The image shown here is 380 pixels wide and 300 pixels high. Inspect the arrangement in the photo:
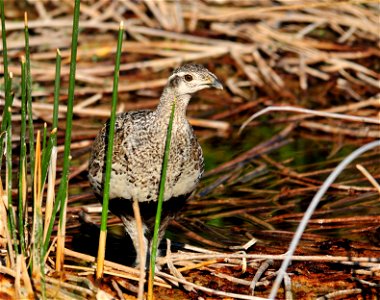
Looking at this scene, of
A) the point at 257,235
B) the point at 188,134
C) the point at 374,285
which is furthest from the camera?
the point at 257,235

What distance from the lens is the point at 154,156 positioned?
5297mm

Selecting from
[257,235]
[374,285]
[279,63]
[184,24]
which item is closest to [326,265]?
[374,285]

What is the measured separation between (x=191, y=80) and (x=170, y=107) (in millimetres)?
212

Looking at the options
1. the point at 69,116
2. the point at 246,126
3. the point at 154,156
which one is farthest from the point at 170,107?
the point at 246,126

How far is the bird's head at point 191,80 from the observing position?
538cm

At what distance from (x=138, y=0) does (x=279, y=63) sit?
1943 mm

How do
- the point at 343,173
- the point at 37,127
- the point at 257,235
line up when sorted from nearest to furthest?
the point at 257,235
the point at 343,173
the point at 37,127

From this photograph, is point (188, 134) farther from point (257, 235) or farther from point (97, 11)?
A: point (97, 11)

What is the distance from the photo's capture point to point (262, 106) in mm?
9195

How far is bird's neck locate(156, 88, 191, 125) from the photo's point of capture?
17.7ft

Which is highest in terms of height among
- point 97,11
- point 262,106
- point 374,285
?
point 97,11

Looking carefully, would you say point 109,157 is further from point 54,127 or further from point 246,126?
point 246,126

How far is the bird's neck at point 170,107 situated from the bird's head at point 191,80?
38mm

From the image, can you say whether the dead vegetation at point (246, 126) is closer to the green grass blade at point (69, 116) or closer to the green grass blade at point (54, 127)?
the green grass blade at point (69, 116)
